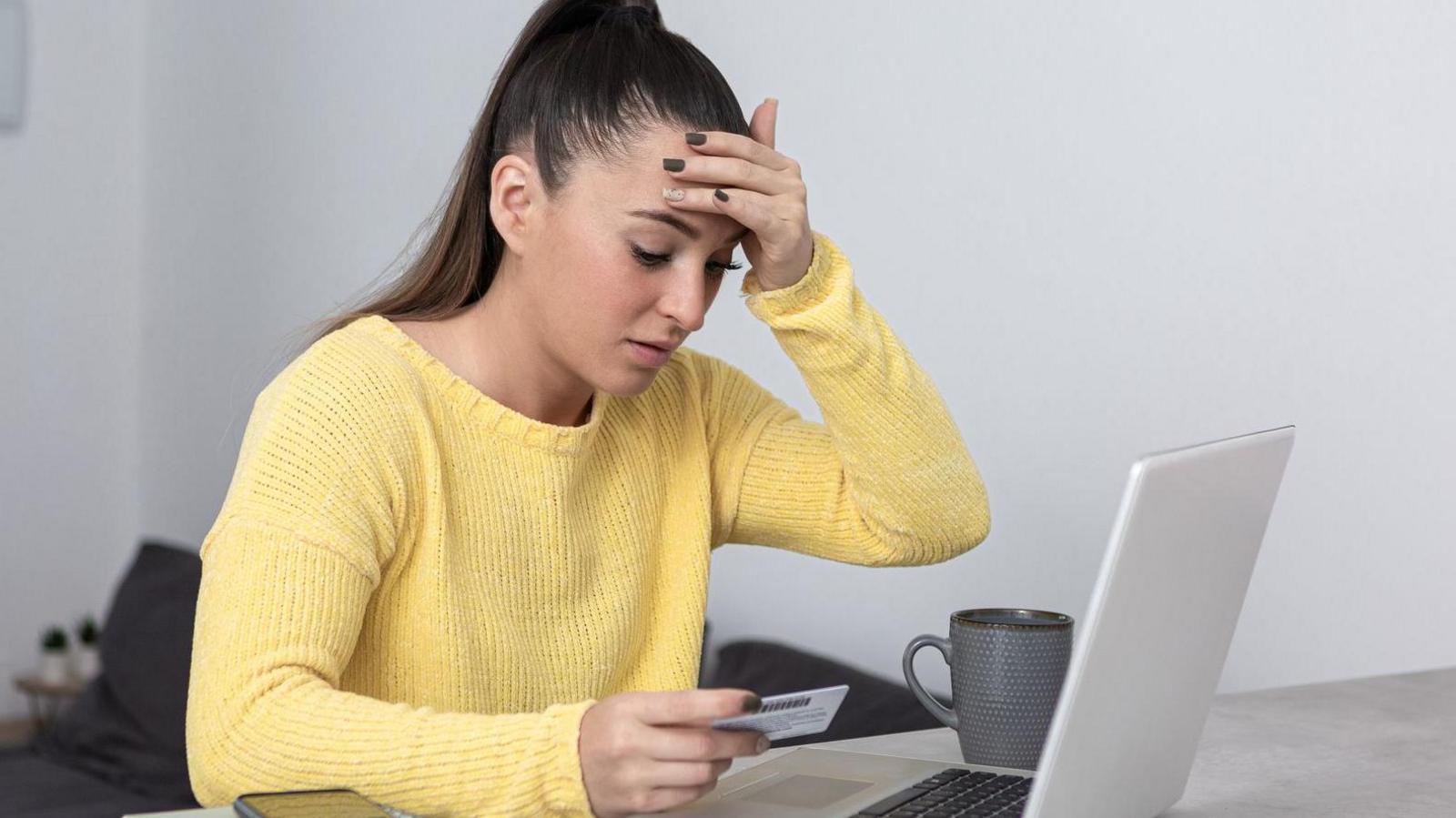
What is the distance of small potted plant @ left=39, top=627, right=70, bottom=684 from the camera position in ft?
10.9

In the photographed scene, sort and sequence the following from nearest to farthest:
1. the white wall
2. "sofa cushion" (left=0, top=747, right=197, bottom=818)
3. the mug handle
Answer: the mug handle → "sofa cushion" (left=0, top=747, right=197, bottom=818) → the white wall

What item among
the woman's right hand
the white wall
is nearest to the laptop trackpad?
the woman's right hand

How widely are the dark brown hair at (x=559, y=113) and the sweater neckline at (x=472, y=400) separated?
0.06 meters

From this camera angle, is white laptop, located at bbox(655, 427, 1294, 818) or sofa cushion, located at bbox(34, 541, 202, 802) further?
sofa cushion, located at bbox(34, 541, 202, 802)

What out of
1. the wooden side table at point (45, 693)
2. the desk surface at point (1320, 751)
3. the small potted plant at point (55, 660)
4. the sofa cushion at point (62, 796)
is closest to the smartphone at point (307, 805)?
the desk surface at point (1320, 751)

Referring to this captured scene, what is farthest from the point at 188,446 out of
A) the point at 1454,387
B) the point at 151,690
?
the point at 1454,387

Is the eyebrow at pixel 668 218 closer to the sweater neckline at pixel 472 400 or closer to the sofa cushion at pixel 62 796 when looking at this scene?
the sweater neckline at pixel 472 400

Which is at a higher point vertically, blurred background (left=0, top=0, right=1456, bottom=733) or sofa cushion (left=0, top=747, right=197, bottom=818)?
blurred background (left=0, top=0, right=1456, bottom=733)

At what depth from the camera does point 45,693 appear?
3.30 metres

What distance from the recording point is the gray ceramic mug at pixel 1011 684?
106cm

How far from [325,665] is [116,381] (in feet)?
9.61

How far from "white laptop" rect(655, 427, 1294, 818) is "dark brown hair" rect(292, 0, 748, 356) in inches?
19.5

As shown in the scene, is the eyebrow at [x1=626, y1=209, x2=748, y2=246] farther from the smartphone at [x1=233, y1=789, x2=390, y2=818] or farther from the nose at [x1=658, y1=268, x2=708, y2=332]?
the smartphone at [x1=233, y1=789, x2=390, y2=818]

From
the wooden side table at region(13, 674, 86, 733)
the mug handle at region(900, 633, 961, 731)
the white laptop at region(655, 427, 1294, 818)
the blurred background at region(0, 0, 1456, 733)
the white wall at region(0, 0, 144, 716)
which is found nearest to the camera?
the white laptop at region(655, 427, 1294, 818)
